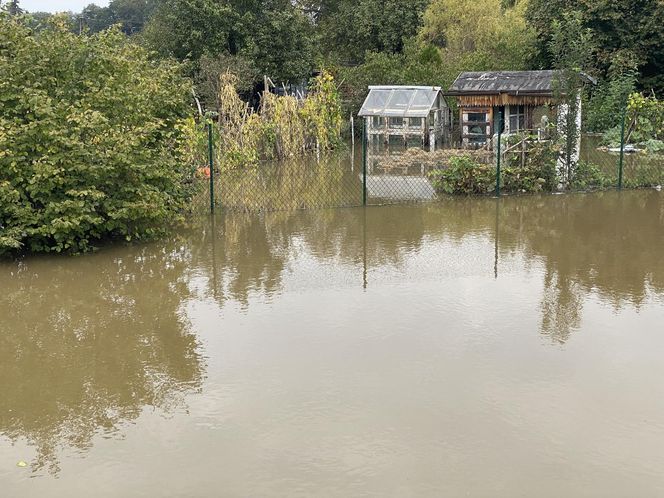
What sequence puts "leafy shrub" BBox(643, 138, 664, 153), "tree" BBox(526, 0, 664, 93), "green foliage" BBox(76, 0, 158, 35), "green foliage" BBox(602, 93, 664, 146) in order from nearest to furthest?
"leafy shrub" BBox(643, 138, 664, 153) → "green foliage" BBox(602, 93, 664, 146) → "tree" BBox(526, 0, 664, 93) → "green foliage" BBox(76, 0, 158, 35)

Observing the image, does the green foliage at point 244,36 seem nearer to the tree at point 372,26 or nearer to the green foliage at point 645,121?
the tree at point 372,26

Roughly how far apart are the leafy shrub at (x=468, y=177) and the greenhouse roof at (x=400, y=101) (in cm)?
949

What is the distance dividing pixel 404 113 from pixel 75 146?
52.1 feet

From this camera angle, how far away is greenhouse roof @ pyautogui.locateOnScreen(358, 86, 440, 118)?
24.8 m

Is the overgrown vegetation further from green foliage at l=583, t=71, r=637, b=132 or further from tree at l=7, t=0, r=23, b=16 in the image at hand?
green foliage at l=583, t=71, r=637, b=132

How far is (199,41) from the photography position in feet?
99.3

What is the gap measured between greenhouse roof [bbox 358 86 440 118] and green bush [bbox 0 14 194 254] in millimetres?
13792

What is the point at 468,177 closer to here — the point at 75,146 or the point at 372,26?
the point at 75,146

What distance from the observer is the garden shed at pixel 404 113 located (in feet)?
81.7

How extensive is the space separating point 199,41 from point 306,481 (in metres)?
27.6

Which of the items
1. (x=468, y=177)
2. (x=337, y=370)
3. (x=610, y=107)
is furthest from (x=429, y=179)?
(x=337, y=370)

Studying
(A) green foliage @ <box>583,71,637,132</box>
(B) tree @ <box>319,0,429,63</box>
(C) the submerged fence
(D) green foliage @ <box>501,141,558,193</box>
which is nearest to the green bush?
(C) the submerged fence

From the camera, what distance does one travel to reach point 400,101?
83.1ft

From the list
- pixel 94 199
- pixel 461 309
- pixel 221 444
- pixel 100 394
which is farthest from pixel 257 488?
pixel 94 199
